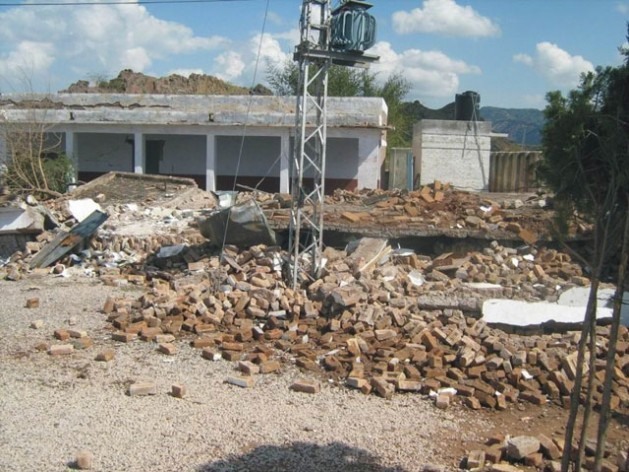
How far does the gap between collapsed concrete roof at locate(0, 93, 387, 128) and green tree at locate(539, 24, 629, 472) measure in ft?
62.4

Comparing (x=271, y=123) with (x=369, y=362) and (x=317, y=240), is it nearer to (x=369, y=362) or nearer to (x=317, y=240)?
(x=317, y=240)

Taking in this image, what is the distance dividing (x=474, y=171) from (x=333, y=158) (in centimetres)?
534

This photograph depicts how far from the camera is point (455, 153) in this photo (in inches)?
987

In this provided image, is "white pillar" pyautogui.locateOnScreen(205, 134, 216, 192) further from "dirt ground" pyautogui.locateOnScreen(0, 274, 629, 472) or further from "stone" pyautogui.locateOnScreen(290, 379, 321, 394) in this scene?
"stone" pyautogui.locateOnScreen(290, 379, 321, 394)

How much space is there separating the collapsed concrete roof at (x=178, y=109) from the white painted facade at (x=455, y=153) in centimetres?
194

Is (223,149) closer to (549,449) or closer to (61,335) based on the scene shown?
(61,335)

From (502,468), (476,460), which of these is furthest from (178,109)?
(502,468)

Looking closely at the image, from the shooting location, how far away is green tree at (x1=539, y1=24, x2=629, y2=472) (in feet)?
13.1

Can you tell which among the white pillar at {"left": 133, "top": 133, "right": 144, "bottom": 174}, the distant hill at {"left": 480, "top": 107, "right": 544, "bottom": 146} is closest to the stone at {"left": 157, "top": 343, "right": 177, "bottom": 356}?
the white pillar at {"left": 133, "top": 133, "right": 144, "bottom": 174}

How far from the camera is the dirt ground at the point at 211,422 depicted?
18.4ft

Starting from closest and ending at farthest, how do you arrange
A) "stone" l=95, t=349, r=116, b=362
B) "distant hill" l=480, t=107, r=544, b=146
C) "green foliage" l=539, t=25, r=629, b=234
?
1. "green foliage" l=539, t=25, r=629, b=234
2. "stone" l=95, t=349, r=116, b=362
3. "distant hill" l=480, t=107, r=544, b=146

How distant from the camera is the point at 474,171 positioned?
25094mm

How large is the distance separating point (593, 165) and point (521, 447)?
8.59 feet

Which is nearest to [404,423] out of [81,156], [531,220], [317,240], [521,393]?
[521,393]
